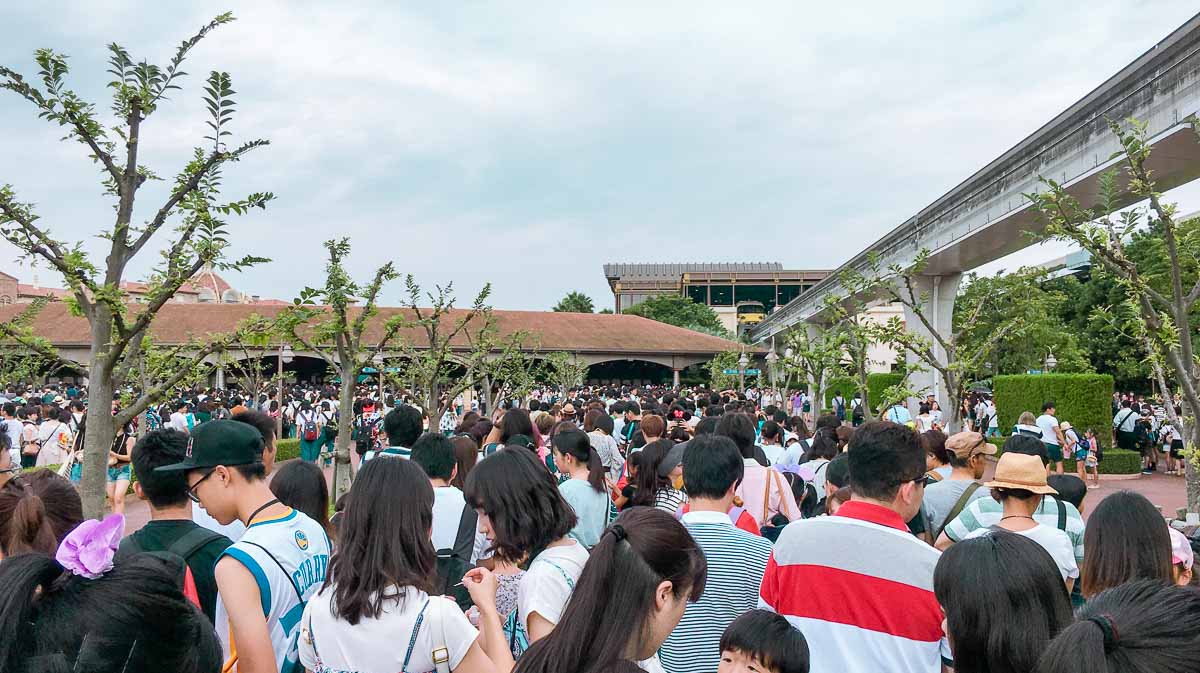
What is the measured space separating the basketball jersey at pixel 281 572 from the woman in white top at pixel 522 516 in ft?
2.15

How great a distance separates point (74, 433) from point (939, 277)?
22023mm

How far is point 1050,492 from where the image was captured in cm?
413

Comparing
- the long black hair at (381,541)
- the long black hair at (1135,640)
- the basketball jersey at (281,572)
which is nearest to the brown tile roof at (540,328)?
the basketball jersey at (281,572)

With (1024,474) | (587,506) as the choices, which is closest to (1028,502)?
(1024,474)

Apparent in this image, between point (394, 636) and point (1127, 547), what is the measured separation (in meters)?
2.52

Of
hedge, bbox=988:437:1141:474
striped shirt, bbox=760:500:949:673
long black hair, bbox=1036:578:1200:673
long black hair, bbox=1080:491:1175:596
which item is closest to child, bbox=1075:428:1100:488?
hedge, bbox=988:437:1141:474

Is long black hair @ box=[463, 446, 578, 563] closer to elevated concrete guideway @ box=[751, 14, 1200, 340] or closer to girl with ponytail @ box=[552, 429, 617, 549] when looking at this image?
girl with ponytail @ box=[552, 429, 617, 549]

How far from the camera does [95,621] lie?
6.24ft

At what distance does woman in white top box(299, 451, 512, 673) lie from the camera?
2.69m

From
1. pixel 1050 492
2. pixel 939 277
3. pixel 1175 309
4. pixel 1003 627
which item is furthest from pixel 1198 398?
pixel 939 277

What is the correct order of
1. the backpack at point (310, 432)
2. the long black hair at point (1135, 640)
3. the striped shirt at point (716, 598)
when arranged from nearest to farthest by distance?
Answer: the long black hair at point (1135, 640), the striped shirt at point (716, 598), the backpack at point (310, 432)

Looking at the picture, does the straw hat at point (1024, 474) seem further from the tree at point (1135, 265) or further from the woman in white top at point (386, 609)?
the tree at point (1135, 265)

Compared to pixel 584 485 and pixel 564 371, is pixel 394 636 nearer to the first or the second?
pixel 584 485

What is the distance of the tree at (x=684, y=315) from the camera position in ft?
248
